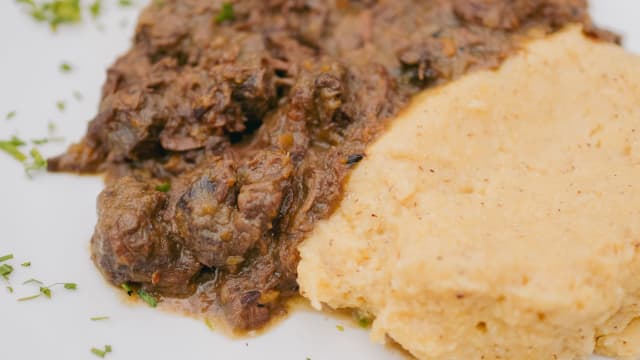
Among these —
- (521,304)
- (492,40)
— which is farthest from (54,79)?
(521,304)

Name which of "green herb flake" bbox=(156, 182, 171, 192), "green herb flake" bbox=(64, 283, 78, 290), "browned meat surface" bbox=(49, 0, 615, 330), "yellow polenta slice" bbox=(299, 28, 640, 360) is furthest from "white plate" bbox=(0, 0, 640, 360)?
"green herb flake" bbox=(156, 182, 171, 192)

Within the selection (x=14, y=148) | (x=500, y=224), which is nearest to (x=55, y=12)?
(x=14, y=148)

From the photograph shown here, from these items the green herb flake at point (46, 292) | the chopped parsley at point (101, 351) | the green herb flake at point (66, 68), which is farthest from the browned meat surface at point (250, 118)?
the green herb flake at point (66, 68)

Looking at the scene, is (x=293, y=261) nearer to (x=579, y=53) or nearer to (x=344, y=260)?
(x=344, y=260)

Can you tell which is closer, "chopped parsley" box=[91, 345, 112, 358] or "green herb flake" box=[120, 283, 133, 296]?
"chopped parsley" box=[91, 345, 112, 358]

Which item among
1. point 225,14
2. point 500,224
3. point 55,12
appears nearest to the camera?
point 500,224

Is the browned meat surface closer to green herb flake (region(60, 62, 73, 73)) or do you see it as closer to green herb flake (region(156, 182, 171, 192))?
green herb flake (region(156, 182, 171, 192))

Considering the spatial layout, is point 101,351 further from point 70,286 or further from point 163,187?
point 163,187
